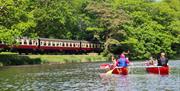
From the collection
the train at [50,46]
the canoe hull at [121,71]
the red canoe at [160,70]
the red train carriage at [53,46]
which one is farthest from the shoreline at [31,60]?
the red canoe at [160,70]

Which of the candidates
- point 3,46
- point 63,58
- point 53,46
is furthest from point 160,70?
point 53,46

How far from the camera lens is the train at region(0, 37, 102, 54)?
81812 mm

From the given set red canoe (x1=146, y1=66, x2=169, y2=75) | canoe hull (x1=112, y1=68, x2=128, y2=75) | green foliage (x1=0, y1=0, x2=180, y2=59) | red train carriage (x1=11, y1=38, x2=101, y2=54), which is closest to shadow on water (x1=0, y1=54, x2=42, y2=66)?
red train carriage (x1=11, y1=38, x2=101, y2=54)

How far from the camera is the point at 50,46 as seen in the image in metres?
92.7

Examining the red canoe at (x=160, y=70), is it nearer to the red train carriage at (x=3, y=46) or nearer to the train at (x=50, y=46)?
the train at (x=50, y=46)

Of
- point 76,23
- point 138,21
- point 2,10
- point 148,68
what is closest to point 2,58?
point 2,10

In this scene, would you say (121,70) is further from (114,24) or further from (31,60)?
(114,24)

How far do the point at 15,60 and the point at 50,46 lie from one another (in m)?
22.4

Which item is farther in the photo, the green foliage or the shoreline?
the green foliage

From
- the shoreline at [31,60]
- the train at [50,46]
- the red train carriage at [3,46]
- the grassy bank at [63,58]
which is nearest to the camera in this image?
the shoreline at [31,60]

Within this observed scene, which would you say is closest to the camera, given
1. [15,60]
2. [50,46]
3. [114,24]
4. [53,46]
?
[15,60]

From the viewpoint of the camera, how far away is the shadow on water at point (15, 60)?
68.8 meters

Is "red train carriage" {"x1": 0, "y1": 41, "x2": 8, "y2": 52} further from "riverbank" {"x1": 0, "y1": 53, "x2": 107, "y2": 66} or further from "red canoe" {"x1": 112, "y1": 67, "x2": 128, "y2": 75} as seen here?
"red canoe" {"x1": 112, "y1": 67, "x2": 128, "y2": 75}

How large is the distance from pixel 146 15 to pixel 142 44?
36.7 ft
